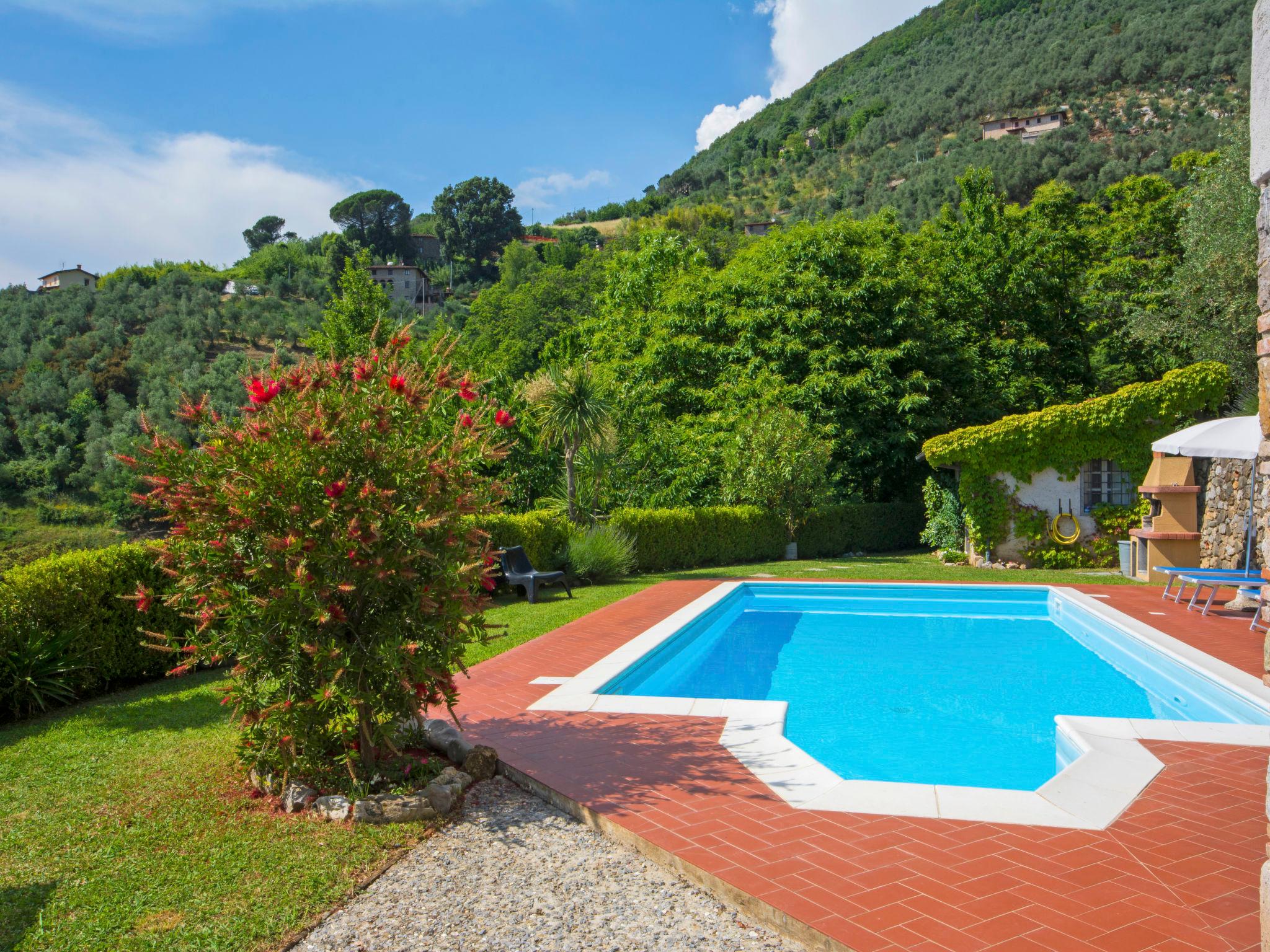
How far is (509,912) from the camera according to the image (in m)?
3.75

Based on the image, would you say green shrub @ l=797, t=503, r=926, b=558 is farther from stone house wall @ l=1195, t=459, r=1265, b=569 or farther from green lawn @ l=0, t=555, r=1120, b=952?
green lawn @ l=0, t=555, r=1120, b=952

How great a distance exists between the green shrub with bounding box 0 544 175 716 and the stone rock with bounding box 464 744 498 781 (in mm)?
3519

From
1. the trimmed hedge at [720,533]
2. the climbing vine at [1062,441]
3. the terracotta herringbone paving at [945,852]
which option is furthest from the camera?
the climbing vine at [1062,441]

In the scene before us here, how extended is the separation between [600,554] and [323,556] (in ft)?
36.9

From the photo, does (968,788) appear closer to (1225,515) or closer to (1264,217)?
(1264,217)

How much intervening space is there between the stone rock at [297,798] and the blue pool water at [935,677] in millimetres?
3459

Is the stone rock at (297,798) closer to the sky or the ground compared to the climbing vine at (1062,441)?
closer to the ground

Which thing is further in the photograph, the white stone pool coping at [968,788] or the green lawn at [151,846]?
the white stone pool coping at [968,788]

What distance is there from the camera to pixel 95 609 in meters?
8.00

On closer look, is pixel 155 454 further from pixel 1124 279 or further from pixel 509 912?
pixel 1124 279

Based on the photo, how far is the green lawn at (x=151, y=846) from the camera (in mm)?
3549

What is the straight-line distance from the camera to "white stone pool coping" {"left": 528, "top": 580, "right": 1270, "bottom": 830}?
4.74 m

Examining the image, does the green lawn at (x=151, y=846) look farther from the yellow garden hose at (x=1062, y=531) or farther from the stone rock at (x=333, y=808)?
the yellow garden hose at (x=1062, y=531)

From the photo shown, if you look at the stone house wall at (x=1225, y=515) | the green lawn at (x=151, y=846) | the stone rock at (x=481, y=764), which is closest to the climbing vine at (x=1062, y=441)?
the stone house wall at (x=1225, y=515)
